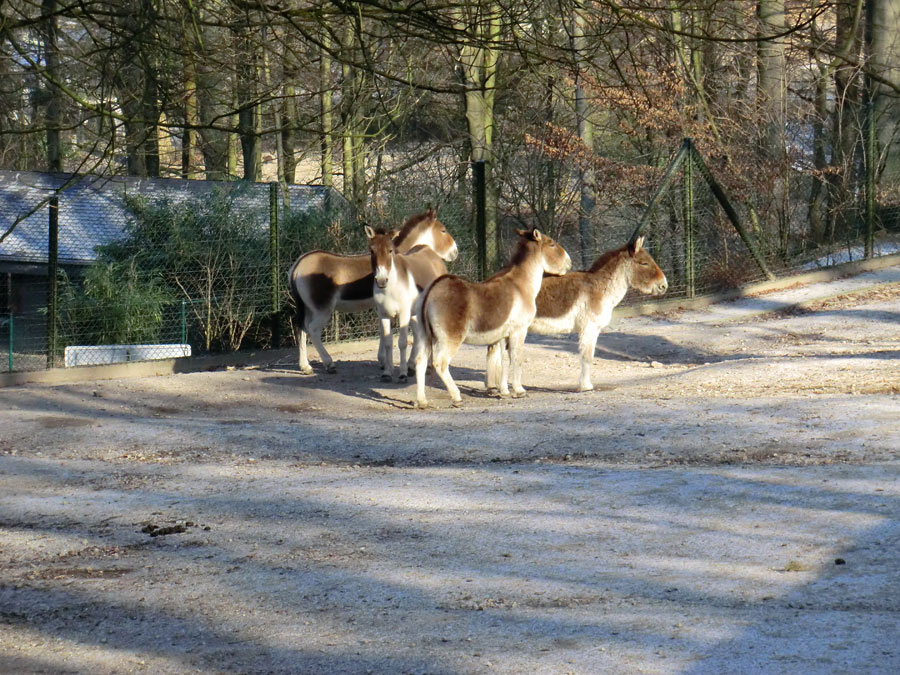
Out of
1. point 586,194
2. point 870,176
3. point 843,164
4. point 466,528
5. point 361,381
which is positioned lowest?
point 466,528

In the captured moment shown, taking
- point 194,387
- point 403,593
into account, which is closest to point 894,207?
point 194,387

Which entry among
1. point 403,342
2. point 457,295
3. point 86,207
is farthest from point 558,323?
point 86,207

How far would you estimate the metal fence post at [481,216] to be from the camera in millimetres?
15352

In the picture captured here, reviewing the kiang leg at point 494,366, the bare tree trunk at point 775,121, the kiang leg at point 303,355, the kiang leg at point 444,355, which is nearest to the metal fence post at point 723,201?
the bare tree trunk at point 775,121

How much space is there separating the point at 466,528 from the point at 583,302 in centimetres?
546

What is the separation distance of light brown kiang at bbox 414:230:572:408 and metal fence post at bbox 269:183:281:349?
421 centimetres

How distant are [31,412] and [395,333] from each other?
5.89 m

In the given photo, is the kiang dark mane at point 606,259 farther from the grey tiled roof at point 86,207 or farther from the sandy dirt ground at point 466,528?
the grey tiled roof at point 86,207

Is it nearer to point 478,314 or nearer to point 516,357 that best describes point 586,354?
point 516,357

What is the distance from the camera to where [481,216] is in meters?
15.4

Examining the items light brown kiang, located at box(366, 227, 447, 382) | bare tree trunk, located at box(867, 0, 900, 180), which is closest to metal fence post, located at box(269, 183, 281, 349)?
light brown kiang, located at box(366, 227, 447, 382)

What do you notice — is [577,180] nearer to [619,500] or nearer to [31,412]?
[31,412]

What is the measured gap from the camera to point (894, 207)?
19.3 meters

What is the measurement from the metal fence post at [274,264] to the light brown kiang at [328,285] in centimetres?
161
